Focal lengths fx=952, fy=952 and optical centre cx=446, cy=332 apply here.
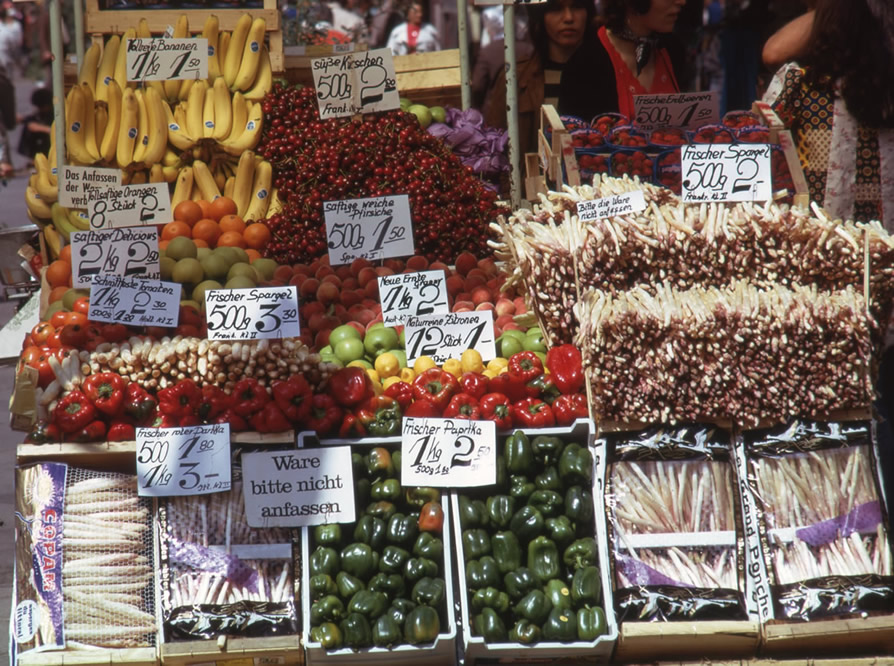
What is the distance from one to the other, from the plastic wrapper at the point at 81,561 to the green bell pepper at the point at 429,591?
0.86 m

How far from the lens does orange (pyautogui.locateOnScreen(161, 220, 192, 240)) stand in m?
4.33

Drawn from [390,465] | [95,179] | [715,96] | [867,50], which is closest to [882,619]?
[390,465]

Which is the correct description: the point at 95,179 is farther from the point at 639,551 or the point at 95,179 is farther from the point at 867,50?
the point at 867,50

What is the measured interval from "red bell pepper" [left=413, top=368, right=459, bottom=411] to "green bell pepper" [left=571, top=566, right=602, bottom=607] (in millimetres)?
742

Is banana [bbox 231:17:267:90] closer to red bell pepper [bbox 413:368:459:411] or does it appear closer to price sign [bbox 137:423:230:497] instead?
red bell pepper [bbox 413:368:459:411]

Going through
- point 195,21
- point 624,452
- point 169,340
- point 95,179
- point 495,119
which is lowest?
point 624,452

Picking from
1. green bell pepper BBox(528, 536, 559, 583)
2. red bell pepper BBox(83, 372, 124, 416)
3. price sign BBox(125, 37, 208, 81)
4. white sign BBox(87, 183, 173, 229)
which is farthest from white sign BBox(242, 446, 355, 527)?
price sign BBox(125, 37, 208, 81)

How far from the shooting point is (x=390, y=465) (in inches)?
125

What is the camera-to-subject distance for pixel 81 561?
10.0 feet

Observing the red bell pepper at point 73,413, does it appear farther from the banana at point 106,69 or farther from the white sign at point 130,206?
the banana at point 106,69

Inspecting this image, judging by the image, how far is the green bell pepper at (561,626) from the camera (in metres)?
2.87

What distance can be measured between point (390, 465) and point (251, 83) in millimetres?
2789

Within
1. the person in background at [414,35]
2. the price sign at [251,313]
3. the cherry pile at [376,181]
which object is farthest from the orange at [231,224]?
the person in background at [414,35]

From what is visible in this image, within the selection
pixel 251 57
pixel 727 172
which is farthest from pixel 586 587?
pixel 251 57
